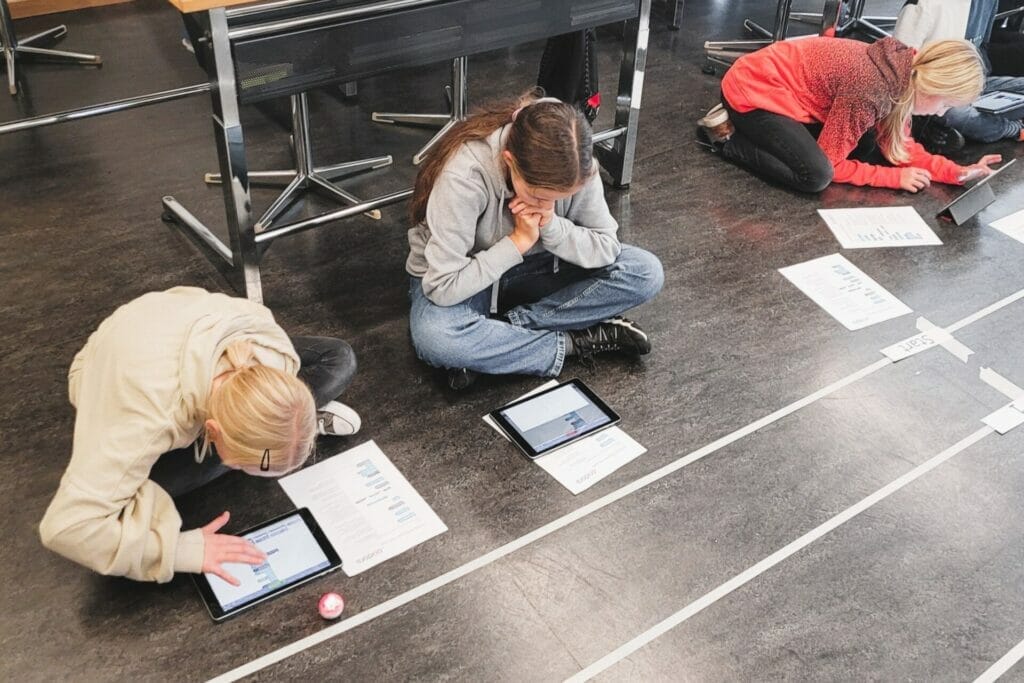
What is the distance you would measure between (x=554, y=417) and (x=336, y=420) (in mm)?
520

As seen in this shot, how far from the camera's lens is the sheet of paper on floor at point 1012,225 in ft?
10.6

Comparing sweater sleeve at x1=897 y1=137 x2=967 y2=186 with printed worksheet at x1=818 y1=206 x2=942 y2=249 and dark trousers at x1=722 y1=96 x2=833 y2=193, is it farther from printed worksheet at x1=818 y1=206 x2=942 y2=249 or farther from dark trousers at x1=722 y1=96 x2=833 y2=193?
dark trousers at x1=722 y1=96 x2=833 y2=193

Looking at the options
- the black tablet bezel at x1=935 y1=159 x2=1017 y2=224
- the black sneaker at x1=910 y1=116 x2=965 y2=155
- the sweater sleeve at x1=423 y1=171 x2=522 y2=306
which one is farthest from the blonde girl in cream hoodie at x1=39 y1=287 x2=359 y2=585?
the black sneaker at x1=910 y1=116 x2=965 y2=155

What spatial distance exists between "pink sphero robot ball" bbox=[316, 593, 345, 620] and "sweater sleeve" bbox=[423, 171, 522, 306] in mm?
757

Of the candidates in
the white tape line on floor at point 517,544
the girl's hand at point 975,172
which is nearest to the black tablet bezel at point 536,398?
the white tape line on floor at point 517,544

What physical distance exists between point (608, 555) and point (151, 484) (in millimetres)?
920

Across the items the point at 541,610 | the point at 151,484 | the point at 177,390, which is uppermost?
the point at 177,390

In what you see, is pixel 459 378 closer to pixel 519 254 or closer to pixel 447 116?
pixel 519 254

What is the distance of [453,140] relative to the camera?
7.35 ft

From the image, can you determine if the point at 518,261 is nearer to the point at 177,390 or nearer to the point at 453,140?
the point at 453,140

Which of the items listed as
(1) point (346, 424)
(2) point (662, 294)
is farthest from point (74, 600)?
(2) point (662, 294)

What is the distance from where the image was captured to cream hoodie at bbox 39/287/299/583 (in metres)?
1.60

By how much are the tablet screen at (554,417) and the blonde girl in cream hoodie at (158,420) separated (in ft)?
2.33

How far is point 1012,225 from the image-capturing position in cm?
329
